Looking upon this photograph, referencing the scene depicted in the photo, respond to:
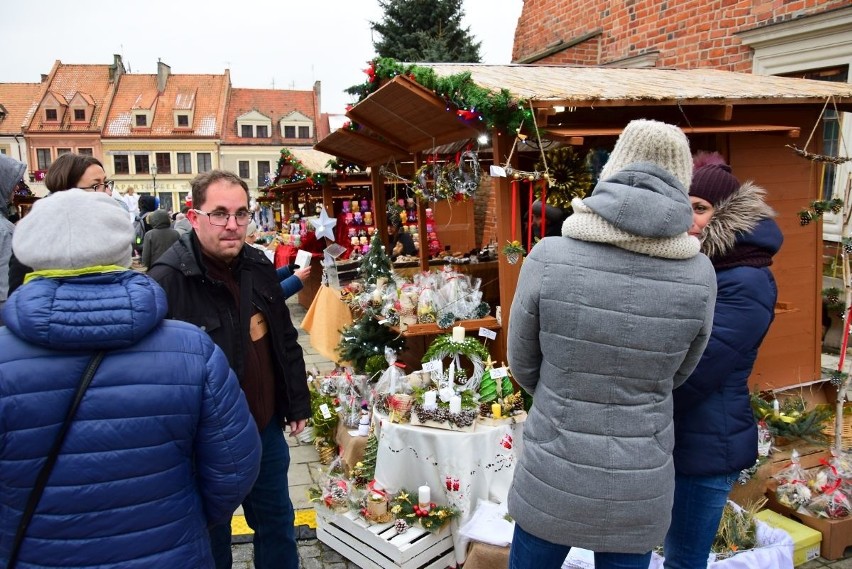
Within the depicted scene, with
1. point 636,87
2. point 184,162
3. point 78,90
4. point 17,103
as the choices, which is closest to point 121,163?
point 184,162

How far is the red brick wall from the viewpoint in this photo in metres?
6.91

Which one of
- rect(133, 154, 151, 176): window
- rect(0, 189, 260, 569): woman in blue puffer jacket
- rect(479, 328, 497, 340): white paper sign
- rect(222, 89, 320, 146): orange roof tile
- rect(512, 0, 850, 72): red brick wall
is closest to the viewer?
rect(0, 189, 260, 569): woman in blue puffer jacket

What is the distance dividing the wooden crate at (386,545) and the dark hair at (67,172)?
2310 millimetres

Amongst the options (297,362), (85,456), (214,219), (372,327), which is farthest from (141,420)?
(372,327)

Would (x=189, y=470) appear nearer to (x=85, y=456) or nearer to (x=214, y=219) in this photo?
(x=85, y=456)

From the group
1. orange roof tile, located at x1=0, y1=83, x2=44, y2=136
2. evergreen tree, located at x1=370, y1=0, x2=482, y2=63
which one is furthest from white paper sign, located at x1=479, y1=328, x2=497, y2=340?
orange roof tile, located at x1=0, y1=83, x2=44, y2=136

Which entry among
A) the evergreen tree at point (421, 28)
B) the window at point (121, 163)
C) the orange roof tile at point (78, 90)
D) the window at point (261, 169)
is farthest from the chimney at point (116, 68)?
the evergreen tree at point (421, 28)

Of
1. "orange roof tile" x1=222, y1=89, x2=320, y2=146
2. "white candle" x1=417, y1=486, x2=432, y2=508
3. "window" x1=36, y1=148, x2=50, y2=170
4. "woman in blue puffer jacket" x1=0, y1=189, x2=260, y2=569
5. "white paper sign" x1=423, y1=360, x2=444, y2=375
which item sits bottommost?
"white candle" x1=417, y1=486, x2=432, y2=508

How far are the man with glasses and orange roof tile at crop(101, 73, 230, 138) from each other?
3731 cm

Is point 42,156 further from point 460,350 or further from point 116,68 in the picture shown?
point 460,350

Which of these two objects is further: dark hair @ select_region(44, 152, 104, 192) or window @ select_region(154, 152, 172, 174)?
window @ select_region(154, 152, 172, 174)

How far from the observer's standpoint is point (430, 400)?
11.6 feet

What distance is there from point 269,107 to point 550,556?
41.0 meters

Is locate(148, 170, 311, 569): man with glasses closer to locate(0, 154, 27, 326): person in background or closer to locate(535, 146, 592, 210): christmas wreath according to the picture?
locate(0, 154, 27, 326): person in background
